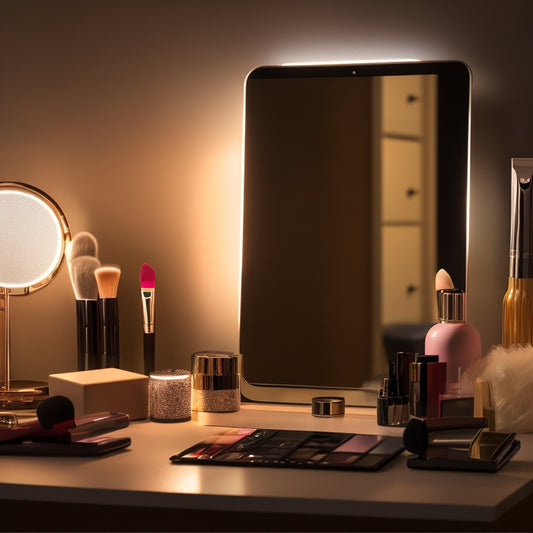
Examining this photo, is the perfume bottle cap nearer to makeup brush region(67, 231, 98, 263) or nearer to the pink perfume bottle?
the pink perfume bottle

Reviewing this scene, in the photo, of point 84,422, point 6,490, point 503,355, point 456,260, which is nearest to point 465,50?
point 456,260

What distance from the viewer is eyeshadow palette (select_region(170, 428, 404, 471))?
87 cm

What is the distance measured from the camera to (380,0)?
51.0 inches

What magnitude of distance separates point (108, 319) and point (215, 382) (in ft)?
0.64

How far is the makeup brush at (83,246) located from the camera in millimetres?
1354

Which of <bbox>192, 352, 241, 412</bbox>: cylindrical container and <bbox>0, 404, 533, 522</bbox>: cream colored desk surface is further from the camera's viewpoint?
<bbox>192, 352, 241, 412</bbox>: cylindrical container

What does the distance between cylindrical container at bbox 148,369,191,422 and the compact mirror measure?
261 mm

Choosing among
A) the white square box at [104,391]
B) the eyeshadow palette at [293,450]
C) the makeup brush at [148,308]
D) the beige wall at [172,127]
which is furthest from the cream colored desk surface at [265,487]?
the beige wall at [172,127]

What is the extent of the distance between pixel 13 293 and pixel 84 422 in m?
0.44

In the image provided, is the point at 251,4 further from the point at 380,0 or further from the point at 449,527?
the point at 449,527

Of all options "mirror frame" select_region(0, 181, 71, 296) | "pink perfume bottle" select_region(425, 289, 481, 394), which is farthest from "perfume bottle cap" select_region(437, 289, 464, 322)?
"mirror frame" select_region(0, 181, 71, 296)

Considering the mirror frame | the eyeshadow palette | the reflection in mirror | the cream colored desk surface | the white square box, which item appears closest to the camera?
the cream colored desk surface

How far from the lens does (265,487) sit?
2.58 feet

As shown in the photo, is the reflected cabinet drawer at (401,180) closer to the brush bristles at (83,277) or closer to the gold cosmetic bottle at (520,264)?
the gold cosmetic bottle at (520,264)
